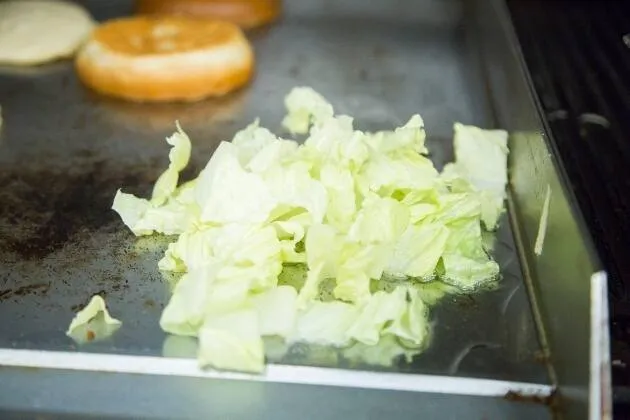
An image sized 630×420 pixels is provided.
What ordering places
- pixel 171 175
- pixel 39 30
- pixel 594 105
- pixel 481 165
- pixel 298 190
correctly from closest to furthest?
pixel 298 190 < pixel 171 175 < pixel 481 165 < pixel 594 105 < pixel 39 30

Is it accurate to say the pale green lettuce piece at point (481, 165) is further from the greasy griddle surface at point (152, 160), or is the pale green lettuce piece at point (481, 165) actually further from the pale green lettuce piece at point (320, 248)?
the pale green lettuce piece at point (320, 248)

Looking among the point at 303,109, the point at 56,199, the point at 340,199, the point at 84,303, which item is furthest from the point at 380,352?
the point at 303,109

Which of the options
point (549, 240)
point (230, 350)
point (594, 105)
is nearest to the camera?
point (230, 350)

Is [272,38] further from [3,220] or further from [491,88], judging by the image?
[3,220]

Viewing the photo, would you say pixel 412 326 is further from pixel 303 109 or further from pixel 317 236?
pixel 303 109

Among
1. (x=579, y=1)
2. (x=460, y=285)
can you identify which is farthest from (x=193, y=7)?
(x=460, y=285)
